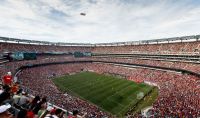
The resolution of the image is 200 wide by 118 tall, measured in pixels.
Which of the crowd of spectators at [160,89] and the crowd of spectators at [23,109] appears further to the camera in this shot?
the crowd of spectators at [160,89]

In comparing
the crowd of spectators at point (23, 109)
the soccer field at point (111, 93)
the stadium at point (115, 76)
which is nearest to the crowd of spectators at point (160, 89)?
the stadium at point (115, 76)

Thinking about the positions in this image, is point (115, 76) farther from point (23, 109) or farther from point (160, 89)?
point (23, 109)

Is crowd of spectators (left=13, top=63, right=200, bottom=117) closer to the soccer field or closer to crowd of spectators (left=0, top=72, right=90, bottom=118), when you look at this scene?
the soccer field

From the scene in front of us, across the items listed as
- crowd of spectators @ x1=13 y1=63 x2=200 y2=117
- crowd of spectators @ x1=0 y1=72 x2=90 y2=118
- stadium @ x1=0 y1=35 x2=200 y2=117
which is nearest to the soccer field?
stadium @ x1=0 y1=35 x2=200 y2=117

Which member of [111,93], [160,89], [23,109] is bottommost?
[111,93]

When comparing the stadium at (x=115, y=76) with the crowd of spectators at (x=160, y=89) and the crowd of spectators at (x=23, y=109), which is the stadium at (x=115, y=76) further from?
the crowd of spectators at (x=23, y=109)

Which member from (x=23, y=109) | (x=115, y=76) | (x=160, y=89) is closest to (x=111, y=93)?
(x=160, y=89)

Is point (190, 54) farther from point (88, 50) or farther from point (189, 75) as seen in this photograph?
point (88, 50)

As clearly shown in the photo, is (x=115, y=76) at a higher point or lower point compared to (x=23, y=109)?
lower
